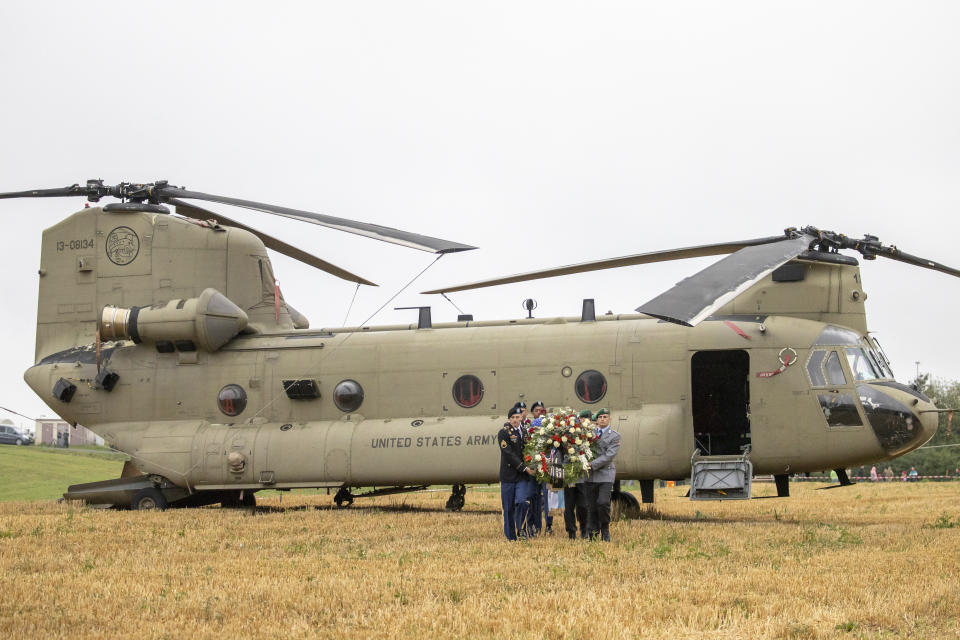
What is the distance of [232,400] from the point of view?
19.1 meters

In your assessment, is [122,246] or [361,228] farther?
[122,246]

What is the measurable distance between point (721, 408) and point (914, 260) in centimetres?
418

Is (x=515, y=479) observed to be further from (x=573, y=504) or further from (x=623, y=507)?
(x=623, y=507)

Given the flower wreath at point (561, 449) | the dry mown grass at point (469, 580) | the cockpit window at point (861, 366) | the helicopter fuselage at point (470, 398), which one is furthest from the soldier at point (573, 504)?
the cockpit window at point (861, 366)

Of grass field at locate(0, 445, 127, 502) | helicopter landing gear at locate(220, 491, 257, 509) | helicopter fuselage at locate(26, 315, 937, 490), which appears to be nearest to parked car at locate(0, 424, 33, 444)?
grass field at locate(0, 445, 127, 502)

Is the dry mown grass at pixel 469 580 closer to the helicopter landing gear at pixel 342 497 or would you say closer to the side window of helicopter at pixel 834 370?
the side window of helicopter at pixel 834 370

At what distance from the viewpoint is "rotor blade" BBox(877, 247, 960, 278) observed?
1667cm

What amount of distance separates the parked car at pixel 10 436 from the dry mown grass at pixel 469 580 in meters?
49.3

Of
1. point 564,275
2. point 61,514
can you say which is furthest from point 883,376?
point 61,514

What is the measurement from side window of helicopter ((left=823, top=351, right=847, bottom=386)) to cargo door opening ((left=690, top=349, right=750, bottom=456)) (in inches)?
71.1

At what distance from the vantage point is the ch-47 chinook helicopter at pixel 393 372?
1620 cm

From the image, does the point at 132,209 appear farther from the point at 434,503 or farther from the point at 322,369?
the point at 434,503

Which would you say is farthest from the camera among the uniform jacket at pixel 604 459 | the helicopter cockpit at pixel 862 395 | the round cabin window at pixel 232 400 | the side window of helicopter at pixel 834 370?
the round cabin window at pixel 232 400

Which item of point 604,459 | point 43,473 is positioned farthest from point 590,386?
point 43,473
